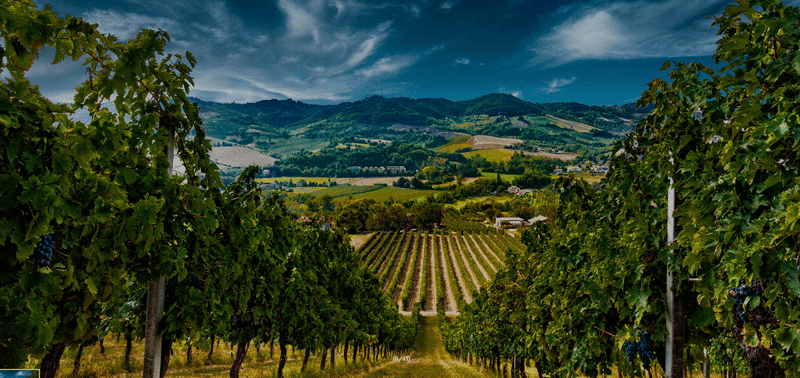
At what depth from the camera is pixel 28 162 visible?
7.49 ft

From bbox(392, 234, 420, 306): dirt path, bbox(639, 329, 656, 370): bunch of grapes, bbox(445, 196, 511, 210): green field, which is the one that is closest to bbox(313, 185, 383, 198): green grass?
bbox(445, 196, 511, 210): green field

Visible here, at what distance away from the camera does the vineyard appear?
2041 inches

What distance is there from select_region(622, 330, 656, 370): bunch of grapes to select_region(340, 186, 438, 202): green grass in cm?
14821

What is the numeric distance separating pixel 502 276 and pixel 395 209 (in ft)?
317

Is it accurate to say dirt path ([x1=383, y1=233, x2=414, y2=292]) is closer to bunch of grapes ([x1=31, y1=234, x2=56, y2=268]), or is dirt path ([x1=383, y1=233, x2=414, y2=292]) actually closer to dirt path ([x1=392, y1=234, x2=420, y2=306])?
dirt path ([x1=392, y1=234, x2=420, y2=306])

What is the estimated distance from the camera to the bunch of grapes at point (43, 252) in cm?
243

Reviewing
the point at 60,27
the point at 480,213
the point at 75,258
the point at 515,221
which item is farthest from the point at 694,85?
the point at 480,213

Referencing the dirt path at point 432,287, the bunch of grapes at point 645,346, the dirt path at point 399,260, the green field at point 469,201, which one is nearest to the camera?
the bunch of grapes at point 645,346

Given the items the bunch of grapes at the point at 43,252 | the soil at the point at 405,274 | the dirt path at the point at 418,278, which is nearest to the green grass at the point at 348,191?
the soil at the point at 405,274

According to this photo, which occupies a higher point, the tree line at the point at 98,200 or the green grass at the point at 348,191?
the green grass at the point at 348,191

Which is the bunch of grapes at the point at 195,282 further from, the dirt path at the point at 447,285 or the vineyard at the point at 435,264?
the dirt path at the point at 447,285

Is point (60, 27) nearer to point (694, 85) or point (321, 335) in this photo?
point (694, 85)

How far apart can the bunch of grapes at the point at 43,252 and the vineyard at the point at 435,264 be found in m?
33.5

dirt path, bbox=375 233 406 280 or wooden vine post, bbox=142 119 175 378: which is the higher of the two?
wooden vine post, bbox=142 119 175 378
